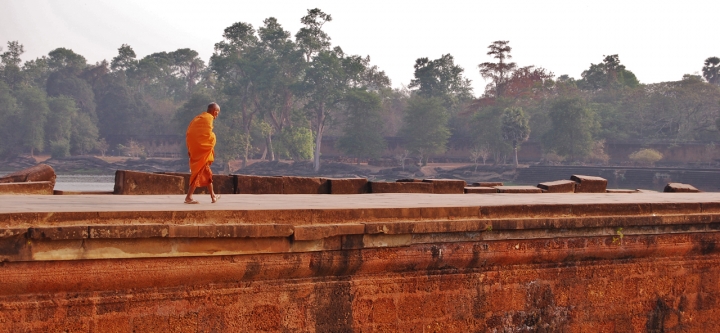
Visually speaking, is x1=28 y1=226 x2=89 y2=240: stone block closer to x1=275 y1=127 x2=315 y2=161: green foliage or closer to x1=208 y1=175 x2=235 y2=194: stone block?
x1=208 y1=175 x2=235 y2=194: stone block

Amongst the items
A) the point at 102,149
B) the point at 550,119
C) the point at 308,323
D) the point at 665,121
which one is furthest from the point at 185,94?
the point at 308,323

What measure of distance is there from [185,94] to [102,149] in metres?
23.6

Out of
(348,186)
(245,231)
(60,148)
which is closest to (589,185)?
(348,186)

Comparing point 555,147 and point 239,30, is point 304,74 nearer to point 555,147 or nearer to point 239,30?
point 239,30

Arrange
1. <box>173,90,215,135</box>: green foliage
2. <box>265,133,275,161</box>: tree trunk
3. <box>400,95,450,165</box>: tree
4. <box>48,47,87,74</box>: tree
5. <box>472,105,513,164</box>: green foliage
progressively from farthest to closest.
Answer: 1. <box>48,47,87,74</box>: tree
2. <box>265,133,275,161</box>: tree trunk
3. <box>173,90,215,135</box>: green foliage
4. <box>400,95,450,165</box>: tree
5. <box>472,105,513,164</box>: green foliage

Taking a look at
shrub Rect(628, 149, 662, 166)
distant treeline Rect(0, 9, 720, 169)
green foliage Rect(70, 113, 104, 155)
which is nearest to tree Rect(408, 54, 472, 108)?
distant treeline Rect(0, 9, 720, 169)

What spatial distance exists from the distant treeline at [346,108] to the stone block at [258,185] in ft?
139

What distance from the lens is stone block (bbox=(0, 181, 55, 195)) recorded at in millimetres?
6332

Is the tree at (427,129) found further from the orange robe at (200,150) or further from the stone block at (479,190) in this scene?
the orange robe at (200,150)

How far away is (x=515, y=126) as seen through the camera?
49.2 meters

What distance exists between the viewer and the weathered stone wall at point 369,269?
367cm

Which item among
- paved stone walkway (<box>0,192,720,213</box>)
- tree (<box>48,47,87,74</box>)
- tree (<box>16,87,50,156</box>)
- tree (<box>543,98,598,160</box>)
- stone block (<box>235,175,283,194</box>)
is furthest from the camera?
tree (<box>48,47,87,74</box>)

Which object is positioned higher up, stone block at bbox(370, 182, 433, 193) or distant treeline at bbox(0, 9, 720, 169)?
distant treeline at bbox(0, 9, 720, 169)

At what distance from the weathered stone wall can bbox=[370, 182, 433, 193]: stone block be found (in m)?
2.91
